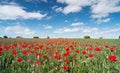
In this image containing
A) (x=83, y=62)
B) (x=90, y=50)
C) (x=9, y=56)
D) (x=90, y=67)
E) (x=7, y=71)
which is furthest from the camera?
(x=90, y=50)

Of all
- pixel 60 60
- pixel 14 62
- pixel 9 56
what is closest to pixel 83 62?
pixel 60 60

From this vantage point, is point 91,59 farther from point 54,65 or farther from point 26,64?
point 26,64

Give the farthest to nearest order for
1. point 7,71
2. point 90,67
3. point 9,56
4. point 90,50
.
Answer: point 90,50
point 9,56
point 90,67
point 7,71

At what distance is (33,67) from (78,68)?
5.51 feet

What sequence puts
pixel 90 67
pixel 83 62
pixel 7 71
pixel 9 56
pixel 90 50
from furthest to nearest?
pixel 90 50 < pixel 9 56 < pixel 83 62 < pixel 90 67 < pixel 7 71

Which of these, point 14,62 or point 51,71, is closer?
point 51,71

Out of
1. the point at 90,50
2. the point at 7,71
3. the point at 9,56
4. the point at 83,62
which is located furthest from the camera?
the point at 90,50

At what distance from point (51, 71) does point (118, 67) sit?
7.61ft

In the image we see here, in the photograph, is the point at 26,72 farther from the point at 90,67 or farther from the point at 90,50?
the point at 90,50

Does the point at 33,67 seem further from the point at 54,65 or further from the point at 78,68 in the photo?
the point at 78,68

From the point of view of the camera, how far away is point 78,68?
7074mm

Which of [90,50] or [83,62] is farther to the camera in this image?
[90,50]

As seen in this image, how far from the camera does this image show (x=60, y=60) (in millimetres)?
7422

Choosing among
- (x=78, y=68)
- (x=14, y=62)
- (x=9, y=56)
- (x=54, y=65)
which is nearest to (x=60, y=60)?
(x=54, y=65)
